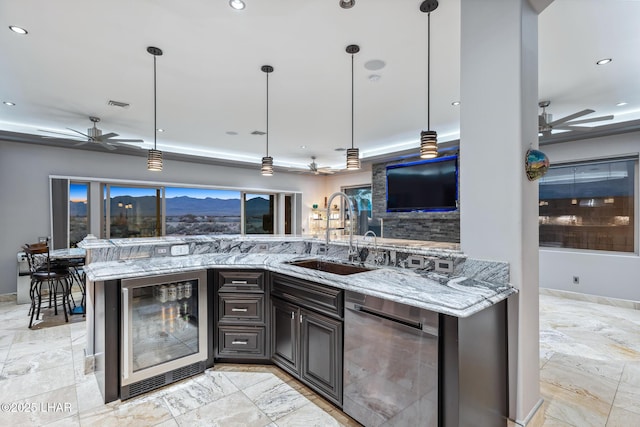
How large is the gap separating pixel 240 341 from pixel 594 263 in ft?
18.1

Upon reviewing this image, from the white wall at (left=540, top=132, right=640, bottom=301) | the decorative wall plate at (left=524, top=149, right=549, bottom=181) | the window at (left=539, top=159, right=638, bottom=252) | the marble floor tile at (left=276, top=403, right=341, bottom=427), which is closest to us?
the decorative wall plate at (left=524, top=149, right=549, bottom=181)

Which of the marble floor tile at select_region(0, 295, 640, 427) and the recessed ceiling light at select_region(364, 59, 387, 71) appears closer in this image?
the marble floor tile at select_region(0, 295, 640, 427)

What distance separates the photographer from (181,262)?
277 cm

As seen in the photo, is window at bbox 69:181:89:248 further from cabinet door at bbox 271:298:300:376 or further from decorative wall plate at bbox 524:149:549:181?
decorative wall plate at bbox 524:149:549:181

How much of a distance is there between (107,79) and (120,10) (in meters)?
1.38

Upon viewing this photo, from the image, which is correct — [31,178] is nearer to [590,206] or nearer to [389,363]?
[389,363]

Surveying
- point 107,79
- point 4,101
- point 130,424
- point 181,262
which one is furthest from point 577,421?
point 4,101

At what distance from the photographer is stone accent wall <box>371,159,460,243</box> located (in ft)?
19.7

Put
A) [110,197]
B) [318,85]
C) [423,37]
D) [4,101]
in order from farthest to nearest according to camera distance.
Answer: [110,197] < [4,101] < [318,85] < [423,37]

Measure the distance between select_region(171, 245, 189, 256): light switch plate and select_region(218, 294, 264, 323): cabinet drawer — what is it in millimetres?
739

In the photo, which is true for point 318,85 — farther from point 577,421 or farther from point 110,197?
point 110,197

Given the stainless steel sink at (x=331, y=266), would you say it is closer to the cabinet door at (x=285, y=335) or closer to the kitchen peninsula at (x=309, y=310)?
the kitchen peninsula at (x=309, y=310)

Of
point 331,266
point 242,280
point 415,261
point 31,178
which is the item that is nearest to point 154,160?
point 242,280

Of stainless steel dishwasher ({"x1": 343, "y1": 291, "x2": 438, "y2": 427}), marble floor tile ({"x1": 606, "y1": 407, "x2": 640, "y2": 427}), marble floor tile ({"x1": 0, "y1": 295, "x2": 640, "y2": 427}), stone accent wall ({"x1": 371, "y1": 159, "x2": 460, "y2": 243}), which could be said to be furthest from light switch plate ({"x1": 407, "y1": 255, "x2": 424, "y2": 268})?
stone accent wall ({"x1": 371, "y1": 159, "x2": 460, "y2": 243})
